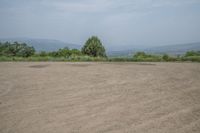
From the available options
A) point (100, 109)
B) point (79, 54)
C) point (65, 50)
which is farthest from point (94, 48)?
point (100, 109)

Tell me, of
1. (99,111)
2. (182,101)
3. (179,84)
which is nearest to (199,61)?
(179,84)

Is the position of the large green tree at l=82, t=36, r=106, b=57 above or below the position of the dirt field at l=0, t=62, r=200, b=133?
above

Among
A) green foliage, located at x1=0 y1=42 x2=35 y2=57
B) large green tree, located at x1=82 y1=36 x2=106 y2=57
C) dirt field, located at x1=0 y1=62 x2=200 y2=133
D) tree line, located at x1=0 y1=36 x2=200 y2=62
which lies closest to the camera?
dirt field, located at x1=0 y1=62 x2=200 y2=133

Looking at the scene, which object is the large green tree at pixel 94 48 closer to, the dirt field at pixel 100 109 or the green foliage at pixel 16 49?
the green foliage at pixel 16 49

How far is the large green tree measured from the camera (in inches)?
1672

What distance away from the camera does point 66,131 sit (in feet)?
15.4

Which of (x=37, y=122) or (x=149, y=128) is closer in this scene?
(x=149, y=128)

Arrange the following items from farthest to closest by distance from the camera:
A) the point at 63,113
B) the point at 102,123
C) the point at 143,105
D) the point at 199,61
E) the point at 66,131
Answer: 1. the point at 199,61
2. the point at 143,105
3. the point at 63,113
4. the point at 102,123
5. the point at 66,131

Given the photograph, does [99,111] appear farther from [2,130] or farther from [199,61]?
[199,61]

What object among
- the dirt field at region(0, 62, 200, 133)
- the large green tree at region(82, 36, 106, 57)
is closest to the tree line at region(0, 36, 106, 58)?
the large green tree at region(82, 36, 106, 57)

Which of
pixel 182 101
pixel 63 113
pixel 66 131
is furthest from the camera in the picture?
pixel 182 101

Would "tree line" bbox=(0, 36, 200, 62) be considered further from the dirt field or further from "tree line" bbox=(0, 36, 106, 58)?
the dirt field

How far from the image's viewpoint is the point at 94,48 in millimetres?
42406

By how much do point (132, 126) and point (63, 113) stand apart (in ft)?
6.68
